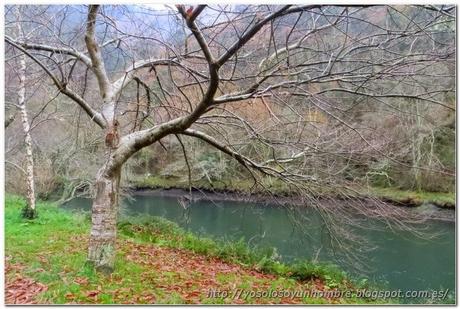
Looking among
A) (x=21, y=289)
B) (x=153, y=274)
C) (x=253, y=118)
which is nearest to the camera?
(x=21, y=289)

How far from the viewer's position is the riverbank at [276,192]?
239 inches

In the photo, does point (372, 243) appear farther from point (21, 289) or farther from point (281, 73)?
point (21, 289)

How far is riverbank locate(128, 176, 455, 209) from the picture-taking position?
608 centimetres

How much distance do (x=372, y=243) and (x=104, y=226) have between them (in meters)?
6.70

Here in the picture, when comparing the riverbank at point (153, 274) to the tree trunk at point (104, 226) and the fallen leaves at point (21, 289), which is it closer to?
the fallen leaves at point (21, 289)

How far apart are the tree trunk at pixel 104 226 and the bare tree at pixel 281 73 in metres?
0.01

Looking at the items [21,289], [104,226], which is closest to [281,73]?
[104,226]

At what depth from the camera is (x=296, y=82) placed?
3.78m

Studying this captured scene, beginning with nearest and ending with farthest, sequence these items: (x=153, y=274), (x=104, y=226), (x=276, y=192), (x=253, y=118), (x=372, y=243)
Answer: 1. (x=104, y=226)
2. (x=153, y=274)
3. (x=253, y=118)
4. (x=276, y=192)
5. (x=372, y=243)

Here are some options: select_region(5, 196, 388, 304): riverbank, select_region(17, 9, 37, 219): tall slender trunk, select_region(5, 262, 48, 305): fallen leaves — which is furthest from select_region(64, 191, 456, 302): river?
select_region(17, 9, 37, 219): tall slender trunk

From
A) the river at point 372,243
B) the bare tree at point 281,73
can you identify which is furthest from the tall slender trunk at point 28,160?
the river at point 372,243

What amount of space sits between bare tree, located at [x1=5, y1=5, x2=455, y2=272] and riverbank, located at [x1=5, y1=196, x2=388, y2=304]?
0.51 m

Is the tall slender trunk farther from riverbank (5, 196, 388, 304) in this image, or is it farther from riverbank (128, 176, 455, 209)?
riverbank (128, 176, 455, 209)

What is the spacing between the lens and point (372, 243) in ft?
30.7
